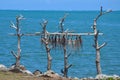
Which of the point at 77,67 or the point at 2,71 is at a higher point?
the point at 2,71

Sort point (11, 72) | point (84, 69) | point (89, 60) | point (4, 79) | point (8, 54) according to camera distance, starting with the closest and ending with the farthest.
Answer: point (4, 79) → point (11, 72) → point (84, 69) → point (89, 60) → point (8, 54)

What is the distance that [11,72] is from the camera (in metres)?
21.8

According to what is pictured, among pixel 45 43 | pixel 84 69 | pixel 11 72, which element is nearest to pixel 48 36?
pixel 45 43

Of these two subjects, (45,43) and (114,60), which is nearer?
(45,43)

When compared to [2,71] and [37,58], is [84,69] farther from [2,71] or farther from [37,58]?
[2,71]

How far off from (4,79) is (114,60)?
2526 cm

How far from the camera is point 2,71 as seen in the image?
2195cm

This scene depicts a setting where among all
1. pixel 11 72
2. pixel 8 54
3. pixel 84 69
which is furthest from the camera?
pixel 8 54

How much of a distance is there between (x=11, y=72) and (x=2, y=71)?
471 millimetres

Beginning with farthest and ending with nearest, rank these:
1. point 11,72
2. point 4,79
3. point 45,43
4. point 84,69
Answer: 1. point 84,69
2. point 45,43
3. point 11,72
4. point 4,79

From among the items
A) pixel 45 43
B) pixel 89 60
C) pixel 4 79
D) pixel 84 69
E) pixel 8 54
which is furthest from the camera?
pixel 8 54

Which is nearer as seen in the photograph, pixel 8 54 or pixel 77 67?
pixel 77 67

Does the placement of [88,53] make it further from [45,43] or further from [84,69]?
[45,43]

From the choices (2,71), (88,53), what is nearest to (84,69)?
(88,53)
